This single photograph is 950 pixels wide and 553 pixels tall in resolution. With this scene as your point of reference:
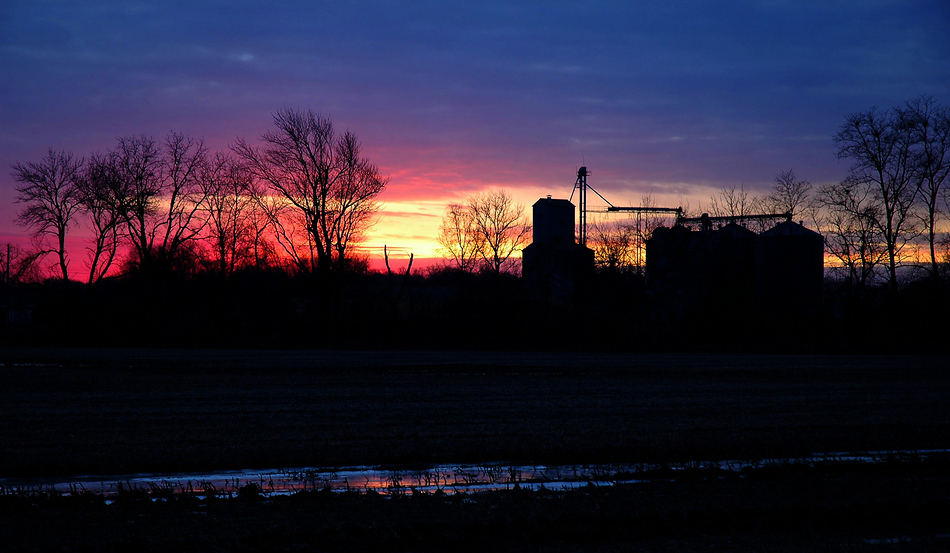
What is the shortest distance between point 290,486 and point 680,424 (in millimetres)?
8377

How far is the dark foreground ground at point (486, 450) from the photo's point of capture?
670cm

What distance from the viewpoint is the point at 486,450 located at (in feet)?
36.8

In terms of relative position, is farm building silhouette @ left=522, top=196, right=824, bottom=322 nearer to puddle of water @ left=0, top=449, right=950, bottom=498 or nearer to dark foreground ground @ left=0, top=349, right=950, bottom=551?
dark foreground ground @ left=0, top=349, right=950, bottom=551

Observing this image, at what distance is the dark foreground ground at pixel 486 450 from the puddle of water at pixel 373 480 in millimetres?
485

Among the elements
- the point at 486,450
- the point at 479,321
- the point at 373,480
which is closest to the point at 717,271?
the point at 479,321

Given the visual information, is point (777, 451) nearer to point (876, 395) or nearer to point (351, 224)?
point (876, 395)

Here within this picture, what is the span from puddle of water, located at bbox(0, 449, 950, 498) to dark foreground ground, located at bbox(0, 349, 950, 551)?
19.1 inches

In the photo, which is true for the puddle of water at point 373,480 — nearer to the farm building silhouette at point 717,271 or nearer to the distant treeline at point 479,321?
the distant treeline at point 479,321

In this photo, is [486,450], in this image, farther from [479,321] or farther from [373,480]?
[479,321]

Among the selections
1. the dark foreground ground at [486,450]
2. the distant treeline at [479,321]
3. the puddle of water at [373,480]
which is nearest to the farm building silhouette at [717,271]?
the distant treeline at [479,321]

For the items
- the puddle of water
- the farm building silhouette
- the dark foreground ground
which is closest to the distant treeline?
the farm building silhouette

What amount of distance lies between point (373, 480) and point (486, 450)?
2467 millimetres

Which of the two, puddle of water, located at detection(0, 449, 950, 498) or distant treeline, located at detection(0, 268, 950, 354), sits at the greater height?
distant treeline, located at detection(0, 268, 950, 354)

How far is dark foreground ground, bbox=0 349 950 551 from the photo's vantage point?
22.0ft
